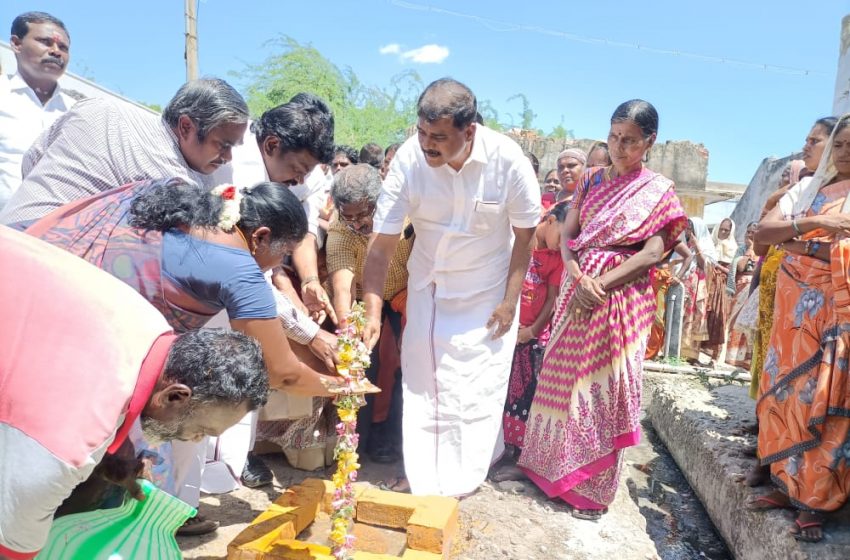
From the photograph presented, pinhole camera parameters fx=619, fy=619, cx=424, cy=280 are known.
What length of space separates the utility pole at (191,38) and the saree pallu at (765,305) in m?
9.53

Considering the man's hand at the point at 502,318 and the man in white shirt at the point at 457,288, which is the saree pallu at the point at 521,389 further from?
the man's hand at the point at 502,318

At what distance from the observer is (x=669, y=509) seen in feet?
13.4

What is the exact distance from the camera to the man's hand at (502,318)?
3664 millimetres

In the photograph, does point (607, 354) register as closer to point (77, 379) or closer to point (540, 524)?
point (540, 524)

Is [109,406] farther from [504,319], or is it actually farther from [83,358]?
[504,319]

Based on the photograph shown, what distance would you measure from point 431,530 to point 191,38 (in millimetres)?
10169

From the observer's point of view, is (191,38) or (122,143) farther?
(191,38)

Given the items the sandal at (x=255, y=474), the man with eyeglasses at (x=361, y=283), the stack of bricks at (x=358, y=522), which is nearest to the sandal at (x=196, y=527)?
the stack of bricks at (x=358, y=522)

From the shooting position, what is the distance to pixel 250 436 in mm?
3348

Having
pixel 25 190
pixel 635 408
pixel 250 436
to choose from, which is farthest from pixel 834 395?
pixel 25 190

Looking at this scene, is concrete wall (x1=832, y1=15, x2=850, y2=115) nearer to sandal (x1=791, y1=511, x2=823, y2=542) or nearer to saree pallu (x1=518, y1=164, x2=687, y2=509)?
saree pallu (x1=518, y1=164, x2=687, y2=509)

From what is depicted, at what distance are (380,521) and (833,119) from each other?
3.95 metres

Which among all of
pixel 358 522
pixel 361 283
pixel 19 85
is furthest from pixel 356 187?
pixel 19 85

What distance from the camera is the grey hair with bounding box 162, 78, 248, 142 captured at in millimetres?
2557
